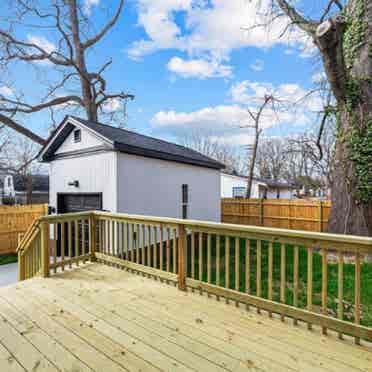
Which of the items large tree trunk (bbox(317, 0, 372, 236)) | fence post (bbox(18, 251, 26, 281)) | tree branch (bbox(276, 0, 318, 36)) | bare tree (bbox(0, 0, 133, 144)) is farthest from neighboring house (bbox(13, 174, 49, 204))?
large tree trunk (bbox(317, 0, 372, 236))

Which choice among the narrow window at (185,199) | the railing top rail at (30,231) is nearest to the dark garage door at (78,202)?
the railing top rail at (30,231)

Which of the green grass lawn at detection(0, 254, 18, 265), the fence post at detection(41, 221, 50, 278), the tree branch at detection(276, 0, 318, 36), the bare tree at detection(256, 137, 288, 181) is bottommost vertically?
the green grass lawn at detection(0, 254, 18, 265)

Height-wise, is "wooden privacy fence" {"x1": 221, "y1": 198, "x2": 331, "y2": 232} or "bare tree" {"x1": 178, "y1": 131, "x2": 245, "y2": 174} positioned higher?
"bare tree" {"x1": 178, "y1": 131, "x2": 245, "y2": 174}

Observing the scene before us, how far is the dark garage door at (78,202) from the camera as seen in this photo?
688 cm

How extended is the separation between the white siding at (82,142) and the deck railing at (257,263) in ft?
8.98

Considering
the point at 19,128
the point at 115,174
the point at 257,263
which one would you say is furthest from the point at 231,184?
the point at 257,263

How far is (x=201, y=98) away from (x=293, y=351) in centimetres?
1525

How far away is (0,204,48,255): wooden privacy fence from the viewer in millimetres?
8891

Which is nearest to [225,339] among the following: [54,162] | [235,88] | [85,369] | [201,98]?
[85,369]

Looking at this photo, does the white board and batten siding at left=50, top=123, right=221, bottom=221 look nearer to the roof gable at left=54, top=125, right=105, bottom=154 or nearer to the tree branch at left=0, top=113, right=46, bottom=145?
the roof gable at left=54, top=125, right=105, bottom=154

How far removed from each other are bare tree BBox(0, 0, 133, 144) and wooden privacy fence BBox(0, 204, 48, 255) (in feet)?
16.2

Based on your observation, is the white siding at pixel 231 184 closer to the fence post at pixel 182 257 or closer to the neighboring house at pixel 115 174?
the neighboring house at pixel 115 174

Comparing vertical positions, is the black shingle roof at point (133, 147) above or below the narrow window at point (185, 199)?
above

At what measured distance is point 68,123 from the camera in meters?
7.34
